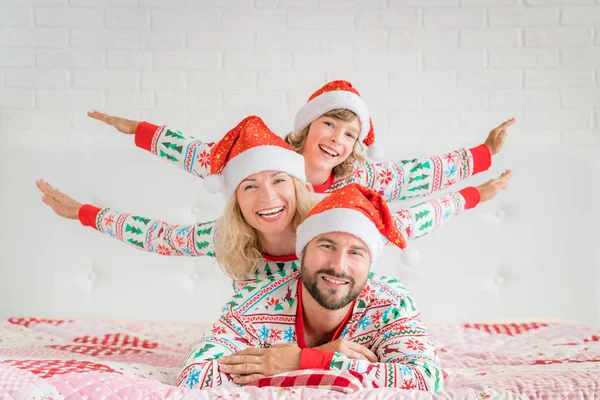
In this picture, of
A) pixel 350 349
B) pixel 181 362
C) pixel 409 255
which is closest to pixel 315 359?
pixel 350 349

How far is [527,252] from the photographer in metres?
2.71

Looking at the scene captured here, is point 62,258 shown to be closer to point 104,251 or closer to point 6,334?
point 104,251

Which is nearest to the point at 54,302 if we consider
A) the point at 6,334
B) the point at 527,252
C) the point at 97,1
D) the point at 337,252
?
the point at 6,334

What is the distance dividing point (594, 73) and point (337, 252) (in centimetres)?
166

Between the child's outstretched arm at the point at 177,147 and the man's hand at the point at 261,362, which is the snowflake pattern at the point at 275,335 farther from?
the child's outstretched arm at the point at 177,147

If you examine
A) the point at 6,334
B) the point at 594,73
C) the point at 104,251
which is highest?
the point at 594,73

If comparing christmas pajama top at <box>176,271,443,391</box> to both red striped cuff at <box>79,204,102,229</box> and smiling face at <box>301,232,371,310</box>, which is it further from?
red striped cuff at <box>79,204,102,229</box>

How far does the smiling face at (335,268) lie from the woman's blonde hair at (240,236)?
0.25 m

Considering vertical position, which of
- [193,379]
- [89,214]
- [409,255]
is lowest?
[193,379]

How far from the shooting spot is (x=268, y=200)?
6.10ft

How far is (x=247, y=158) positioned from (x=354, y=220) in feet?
1.26

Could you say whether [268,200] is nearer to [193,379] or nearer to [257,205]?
[257,205]

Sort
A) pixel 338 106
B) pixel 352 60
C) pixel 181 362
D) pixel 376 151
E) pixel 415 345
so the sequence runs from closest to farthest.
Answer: pixel 415 345 → pixel 181 362 → pixel 338 106 → pixel 376 151 → pixel 352 60

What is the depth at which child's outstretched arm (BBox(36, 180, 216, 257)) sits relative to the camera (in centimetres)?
209
